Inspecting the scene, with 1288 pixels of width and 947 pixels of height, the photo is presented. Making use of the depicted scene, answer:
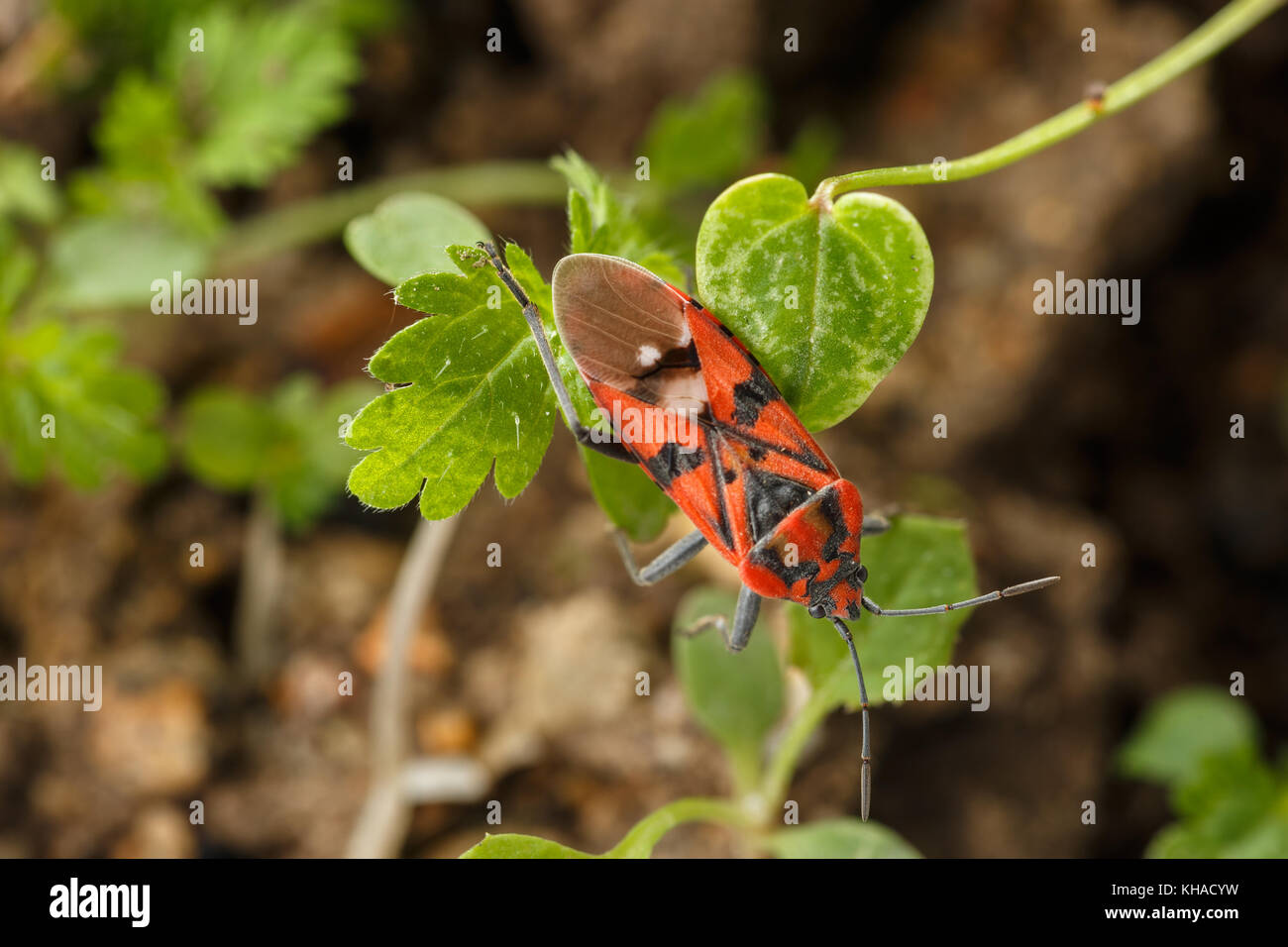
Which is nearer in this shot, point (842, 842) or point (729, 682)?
point (842, 842)

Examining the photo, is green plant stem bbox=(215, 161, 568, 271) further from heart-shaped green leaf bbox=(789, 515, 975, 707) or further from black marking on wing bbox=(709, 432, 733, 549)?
heart-shaped green leaf bbox=(789, 515, 975, 707)

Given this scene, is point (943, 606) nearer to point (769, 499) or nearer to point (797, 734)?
point (769, 499)

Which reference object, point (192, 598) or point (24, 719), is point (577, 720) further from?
point (24, 719)

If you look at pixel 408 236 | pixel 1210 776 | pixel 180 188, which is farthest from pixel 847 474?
pixel 180 188

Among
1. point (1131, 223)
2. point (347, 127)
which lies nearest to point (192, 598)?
point (347, 127)

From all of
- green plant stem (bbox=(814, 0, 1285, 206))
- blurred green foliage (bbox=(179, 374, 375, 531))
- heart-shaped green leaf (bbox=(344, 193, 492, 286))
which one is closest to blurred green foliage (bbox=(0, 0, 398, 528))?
blurred green foliage (bbox=(179, 374, 375, 531))

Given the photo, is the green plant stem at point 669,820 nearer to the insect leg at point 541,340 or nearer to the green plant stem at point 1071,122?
the insect leg at point 541,340
